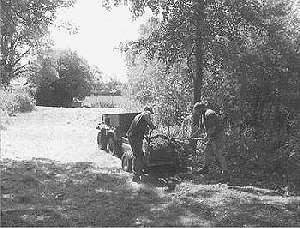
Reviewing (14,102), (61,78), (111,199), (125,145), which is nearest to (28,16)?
(125,145)

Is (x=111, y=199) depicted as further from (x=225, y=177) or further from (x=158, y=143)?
(x=225, y=177)

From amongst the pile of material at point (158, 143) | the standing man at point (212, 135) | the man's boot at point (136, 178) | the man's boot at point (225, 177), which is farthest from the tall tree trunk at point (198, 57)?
the man's boot at point (136, 178)

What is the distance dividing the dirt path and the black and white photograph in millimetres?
25

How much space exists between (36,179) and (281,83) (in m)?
7.81

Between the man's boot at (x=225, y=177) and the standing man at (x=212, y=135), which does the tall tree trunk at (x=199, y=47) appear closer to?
the standing man at (x=212, y=135)

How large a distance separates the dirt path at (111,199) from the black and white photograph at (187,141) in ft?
0.08

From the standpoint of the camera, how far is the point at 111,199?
8.89m

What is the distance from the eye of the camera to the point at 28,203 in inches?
331

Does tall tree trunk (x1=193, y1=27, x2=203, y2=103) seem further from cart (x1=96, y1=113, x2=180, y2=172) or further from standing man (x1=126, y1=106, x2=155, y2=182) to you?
standing man (x1=126, y1=106, x2=155, y2=182)

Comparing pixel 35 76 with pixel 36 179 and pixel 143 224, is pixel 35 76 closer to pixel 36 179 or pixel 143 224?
pixel 36 179

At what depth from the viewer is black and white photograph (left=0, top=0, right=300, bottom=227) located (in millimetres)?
8141

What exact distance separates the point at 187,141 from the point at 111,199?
527 cm

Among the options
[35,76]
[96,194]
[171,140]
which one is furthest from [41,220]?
A: [35,76]

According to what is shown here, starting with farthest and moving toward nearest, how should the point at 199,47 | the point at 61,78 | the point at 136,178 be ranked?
1. the point at 61,78
2. the point at 199,47
3. the point at 136,178
